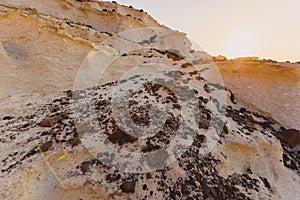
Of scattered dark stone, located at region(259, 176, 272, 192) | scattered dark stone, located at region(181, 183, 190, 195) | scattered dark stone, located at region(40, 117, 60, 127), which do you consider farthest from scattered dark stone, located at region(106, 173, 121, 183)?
scattered dark stone, located at region(259, 176, 272, 192)

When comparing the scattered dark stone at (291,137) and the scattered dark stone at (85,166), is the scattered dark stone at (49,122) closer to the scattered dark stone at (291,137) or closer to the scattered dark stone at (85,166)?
the scattered dark stone at (85,166)

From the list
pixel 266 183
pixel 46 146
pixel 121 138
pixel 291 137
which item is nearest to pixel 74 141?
pixel 46 146

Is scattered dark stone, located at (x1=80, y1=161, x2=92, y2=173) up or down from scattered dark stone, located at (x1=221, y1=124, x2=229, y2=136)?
down

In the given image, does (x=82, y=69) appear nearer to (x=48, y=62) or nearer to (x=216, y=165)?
(x=48, y=62)

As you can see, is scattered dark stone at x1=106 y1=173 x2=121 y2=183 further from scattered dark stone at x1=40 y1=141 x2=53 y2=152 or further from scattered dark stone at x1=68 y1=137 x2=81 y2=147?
scattered dark stone at x1=40 y1=141 x2=53 y2=152

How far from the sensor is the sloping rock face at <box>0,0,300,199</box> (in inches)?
145

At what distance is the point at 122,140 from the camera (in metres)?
4.33

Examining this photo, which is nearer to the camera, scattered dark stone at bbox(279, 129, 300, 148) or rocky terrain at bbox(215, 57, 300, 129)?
scattered dark stone at bbox(279, 129, 300, 148)

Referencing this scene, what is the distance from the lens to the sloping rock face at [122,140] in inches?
145

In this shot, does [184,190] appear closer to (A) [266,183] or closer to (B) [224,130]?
(A) [266,183]

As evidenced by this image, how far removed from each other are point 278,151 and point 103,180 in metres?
5.16

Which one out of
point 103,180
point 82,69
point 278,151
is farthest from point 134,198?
point 82,69

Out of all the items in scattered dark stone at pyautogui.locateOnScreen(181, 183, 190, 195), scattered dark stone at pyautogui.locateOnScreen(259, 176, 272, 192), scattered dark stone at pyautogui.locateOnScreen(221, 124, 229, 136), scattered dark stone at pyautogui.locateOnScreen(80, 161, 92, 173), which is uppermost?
scattered dark stone at pyautogui.locateOnScreen(221, 124, 229, 136)

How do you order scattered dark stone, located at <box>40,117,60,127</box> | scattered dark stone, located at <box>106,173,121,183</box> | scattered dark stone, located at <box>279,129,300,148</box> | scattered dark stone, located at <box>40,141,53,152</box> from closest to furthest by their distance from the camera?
scattered dark stone, located at <box>106,173,121,183</box> < scattered dark stone, located at <box>40,141,53,152</box> < scattered dark stone, located at <box>40,117,60,127</box> < scattered dark stone, located at <box>279,129,300,148</box>
